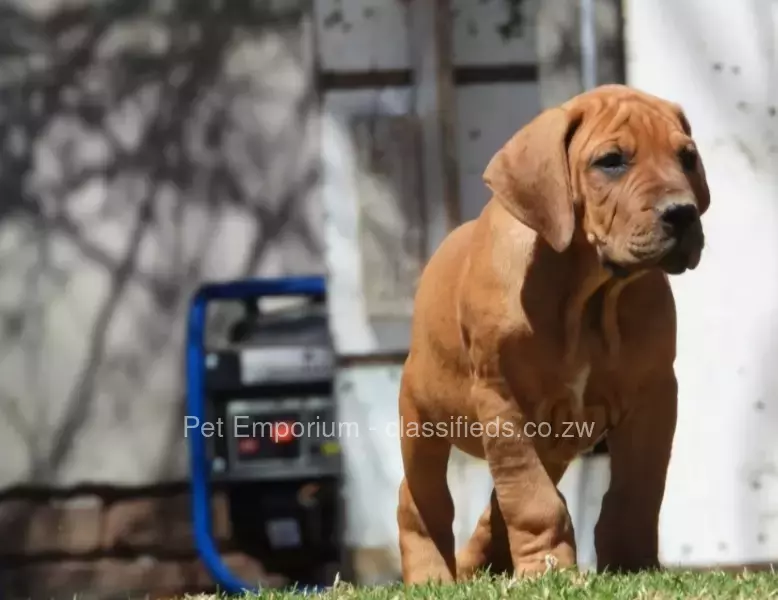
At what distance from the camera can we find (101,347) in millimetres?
4352

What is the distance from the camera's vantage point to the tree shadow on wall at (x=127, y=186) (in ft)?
14.3

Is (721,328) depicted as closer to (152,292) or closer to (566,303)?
(566,303)

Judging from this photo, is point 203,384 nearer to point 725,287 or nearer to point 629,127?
point 725,287

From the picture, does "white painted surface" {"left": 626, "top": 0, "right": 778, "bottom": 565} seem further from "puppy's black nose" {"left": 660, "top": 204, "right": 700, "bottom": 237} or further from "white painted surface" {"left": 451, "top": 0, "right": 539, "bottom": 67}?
"puppy's black nose" {"left": 660, "top": 204, "right": 700, "bottom": 237}

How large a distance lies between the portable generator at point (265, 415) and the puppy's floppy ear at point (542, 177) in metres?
1.77

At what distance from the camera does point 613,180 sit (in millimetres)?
2014

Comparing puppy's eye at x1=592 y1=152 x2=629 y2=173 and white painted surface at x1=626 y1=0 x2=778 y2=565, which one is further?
white painted surface at x1=626 y1=0 x2=778 y2=565

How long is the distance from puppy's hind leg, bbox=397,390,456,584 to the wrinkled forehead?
753 millimetres

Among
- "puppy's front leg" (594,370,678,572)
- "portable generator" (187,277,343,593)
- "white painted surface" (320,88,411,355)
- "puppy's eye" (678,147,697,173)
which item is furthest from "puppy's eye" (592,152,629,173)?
"portable generator" (187,277,343,593)

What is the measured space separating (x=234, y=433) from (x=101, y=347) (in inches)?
30.1

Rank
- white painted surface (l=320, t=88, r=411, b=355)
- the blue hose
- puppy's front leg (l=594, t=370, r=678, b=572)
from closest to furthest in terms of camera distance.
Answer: puppy's front leg (l=594, t=370, r=678, b=572) < white painted surface (l=320, t=88, r=411, b=355) < the blue hose

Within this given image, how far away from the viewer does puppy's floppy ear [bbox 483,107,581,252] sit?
206 centimetres

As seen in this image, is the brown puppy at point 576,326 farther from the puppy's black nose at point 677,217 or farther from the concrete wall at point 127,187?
the concrete wall at point 127,187

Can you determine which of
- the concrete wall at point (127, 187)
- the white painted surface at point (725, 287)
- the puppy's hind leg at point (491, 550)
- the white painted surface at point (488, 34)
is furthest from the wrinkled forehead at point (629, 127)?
the concrete wall at point (127, 187)
